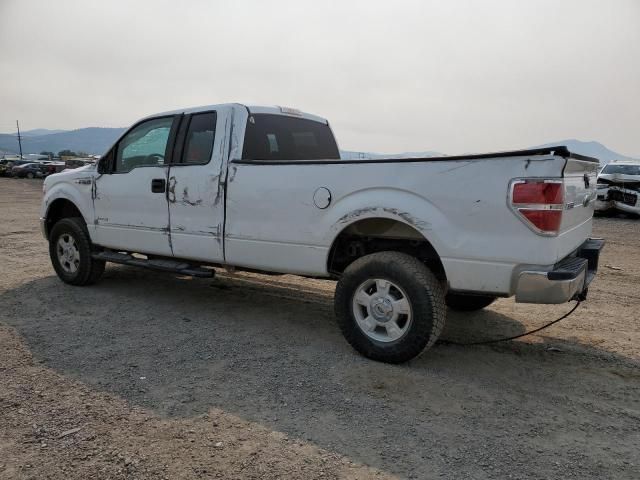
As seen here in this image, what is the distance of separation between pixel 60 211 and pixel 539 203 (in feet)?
19.0

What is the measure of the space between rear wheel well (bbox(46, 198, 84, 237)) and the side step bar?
922 millimetres

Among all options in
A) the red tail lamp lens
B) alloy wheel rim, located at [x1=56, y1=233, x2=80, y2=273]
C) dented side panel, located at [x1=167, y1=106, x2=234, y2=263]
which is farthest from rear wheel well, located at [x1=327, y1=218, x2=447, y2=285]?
alloy wheel rim, located at [x1=56, y1=233, x2=80, y2=273]

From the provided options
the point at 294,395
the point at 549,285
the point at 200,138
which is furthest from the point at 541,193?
the point at 200,138

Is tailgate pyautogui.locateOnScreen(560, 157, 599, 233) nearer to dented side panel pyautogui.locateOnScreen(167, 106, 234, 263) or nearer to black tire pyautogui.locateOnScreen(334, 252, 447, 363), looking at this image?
black tire pyautogui.locateOnScreen(334, 252, 447, 363)

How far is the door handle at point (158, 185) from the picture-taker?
4.93 m

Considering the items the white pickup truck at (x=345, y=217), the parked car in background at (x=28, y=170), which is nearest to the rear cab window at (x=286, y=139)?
the white pickup truck at (x=345, y=217)

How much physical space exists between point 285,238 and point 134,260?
2.08 meters

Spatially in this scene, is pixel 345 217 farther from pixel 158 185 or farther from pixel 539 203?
pixel 158 185

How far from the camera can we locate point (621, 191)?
14383mm

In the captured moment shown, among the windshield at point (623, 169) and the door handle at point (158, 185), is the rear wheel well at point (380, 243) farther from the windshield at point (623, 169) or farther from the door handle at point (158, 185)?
the windshield at point (623, 169)

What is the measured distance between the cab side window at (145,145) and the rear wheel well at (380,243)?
2.24 metres

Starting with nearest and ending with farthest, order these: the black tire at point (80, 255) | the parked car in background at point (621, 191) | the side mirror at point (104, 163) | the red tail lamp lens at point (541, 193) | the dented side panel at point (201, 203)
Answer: the red tail lamp lens at point (541, 193)
the dented side panel at point (201, 203)
the side mirror at point (104, 163)
the black tire at point (80, 255)
the parked car in background at point (621, 191)

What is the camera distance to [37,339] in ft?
13.5

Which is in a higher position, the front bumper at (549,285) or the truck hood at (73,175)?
the truck hood at (73,175)
